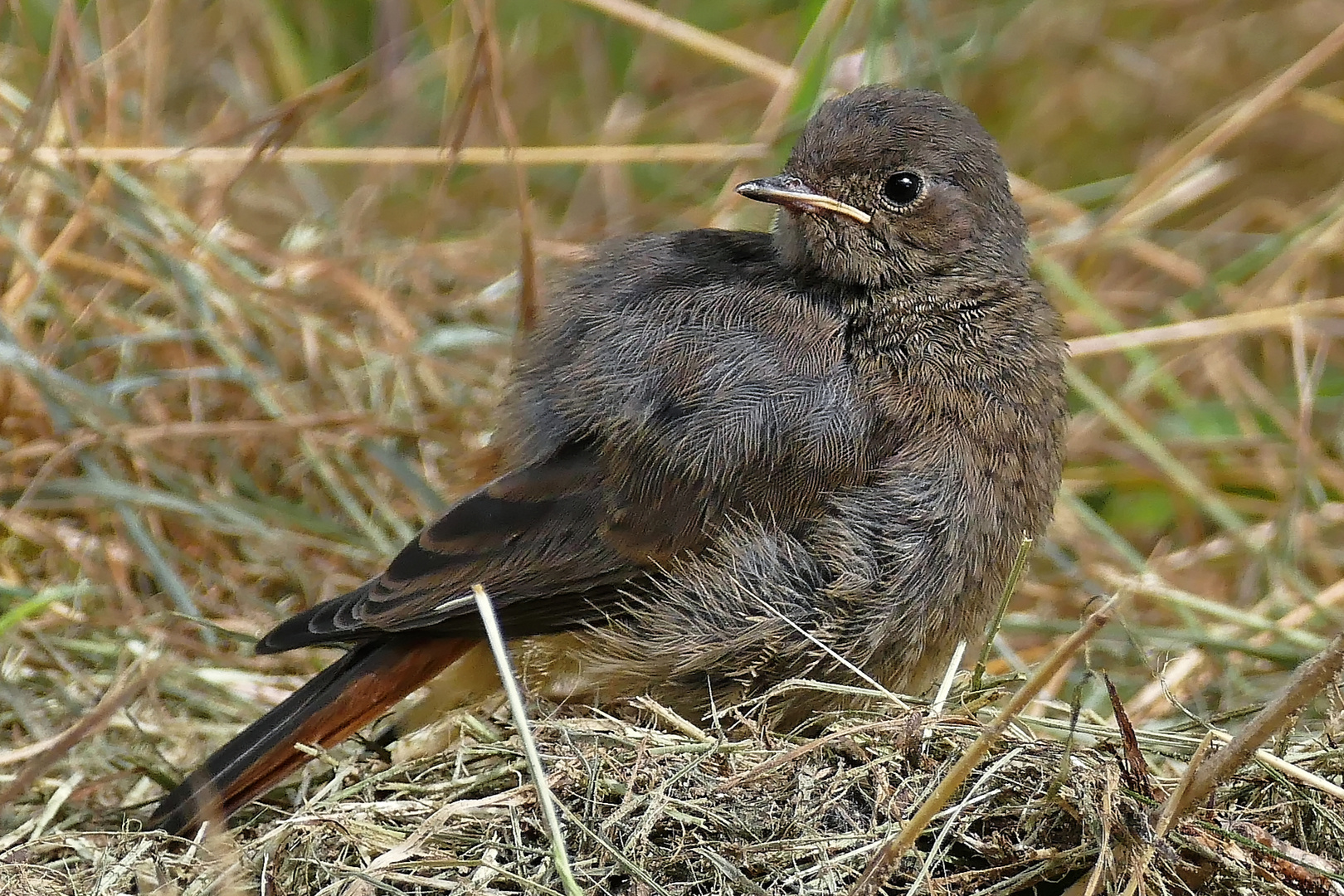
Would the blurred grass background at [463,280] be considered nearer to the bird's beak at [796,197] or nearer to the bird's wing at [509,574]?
the bird's wing at [509,574]

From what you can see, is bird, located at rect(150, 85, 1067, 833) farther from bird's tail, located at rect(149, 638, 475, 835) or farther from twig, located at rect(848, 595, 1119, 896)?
twig, located at rect(848, 595, 1119, 896)

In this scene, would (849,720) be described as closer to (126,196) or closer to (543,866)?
(543,866)

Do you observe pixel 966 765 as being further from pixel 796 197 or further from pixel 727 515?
pixel 796 197

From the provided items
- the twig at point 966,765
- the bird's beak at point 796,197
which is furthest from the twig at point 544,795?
the bird's beak at point 796,197

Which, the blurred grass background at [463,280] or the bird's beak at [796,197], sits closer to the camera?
the bird's beak at [796,197]

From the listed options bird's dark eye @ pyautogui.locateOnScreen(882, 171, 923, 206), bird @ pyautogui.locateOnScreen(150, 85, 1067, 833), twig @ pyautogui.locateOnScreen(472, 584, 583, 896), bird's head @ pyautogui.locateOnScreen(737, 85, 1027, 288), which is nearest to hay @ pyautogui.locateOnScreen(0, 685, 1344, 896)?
twig @ pyautogui.locateOnScreen(472, 584, 583, 896)

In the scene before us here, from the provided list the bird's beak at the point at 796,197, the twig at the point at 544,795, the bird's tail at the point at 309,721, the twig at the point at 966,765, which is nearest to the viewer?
the twig at the point at 966,765
